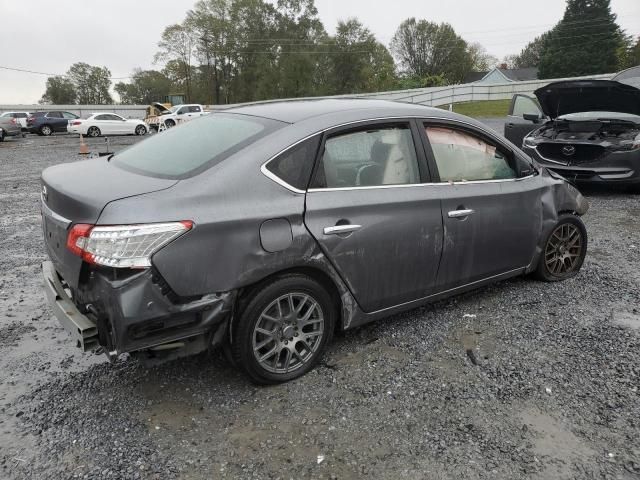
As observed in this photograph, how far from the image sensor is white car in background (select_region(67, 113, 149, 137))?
26766 millimetres

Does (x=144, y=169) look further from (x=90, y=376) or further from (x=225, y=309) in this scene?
(x=90, y=376)

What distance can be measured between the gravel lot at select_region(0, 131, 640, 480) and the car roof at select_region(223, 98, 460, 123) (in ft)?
5.07

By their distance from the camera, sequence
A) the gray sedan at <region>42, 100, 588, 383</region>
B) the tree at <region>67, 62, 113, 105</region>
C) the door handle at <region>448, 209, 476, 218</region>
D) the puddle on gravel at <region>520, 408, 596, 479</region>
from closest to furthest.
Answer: the puddle on gravel at <region>520, 408, 596, 479</region> → the gray sedan at <region>42, 100, 588, 383</region> → the door handle at <region>448, 209, 476, 218</region> → the tree at <region>67, 62, 113, 105</region>

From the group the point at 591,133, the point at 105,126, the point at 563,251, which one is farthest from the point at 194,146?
the point at 105,126

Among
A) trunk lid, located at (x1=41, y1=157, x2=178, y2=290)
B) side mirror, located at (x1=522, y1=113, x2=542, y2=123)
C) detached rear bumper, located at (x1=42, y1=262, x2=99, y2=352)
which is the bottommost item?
detached rear bumper, located at (x1=42, y1=262, x2=99, y2=352)

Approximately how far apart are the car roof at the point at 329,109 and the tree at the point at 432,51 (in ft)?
258

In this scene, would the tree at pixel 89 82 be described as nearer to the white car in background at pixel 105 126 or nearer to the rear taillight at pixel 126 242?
the white car in background at pixel 105 126

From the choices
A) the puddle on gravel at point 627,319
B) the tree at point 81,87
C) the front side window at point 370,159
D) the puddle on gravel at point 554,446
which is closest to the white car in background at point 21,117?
the front side window at point 370,159

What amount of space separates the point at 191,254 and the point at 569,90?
→ 7.74 meters

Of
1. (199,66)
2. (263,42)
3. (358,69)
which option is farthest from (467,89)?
A: (199,66)

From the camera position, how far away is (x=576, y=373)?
3043 millimetres

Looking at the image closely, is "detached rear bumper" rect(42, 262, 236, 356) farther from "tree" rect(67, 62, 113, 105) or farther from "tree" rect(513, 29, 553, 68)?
"tree" rect(513, 29, 553, 68)

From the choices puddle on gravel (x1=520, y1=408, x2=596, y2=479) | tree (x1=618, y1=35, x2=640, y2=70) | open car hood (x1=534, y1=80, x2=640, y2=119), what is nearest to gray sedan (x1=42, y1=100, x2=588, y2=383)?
puddle on gravel (x1=520, y1=408, x2=596, y2=479)

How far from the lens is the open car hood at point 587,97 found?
7582 mm
